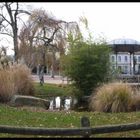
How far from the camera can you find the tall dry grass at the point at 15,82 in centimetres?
1891

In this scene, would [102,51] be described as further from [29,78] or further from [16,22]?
[16,22]

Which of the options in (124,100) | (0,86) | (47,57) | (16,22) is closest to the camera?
(124,100)

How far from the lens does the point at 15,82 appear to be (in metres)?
21.0

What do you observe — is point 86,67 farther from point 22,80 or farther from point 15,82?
point 15,82

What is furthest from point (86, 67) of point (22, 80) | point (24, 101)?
point (24, 101)

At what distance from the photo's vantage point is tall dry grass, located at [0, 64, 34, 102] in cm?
1891

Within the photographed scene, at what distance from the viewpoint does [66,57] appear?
24.1m

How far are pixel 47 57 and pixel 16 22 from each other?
519 centimetres

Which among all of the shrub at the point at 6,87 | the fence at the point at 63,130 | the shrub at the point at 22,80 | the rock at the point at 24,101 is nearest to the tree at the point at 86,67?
the shrub at the point at 22,80

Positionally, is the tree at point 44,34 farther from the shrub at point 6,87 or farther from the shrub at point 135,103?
the shrub at point 135,103

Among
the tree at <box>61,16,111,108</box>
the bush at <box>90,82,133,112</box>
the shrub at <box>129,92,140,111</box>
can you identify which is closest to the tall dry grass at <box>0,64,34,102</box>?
the tree at <box>61,16,111,108</box>

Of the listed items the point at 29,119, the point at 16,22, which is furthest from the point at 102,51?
the point at 16,22

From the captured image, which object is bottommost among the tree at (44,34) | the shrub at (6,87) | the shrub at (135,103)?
the shrub at (135,103)

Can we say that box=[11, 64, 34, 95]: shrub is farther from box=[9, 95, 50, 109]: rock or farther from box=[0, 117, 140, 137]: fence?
box=[0, 117, 140, 137]: fence
